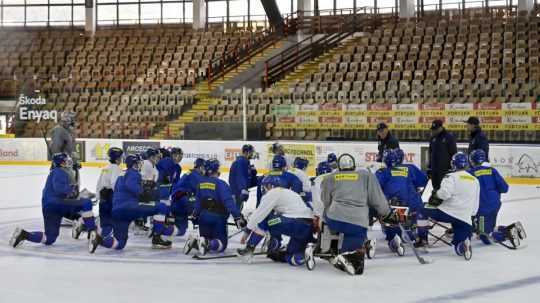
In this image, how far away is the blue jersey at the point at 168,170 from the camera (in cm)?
1265

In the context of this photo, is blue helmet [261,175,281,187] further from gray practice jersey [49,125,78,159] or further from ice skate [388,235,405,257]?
gray practice jersey [49,125,78,159]

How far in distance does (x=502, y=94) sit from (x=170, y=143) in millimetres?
8773

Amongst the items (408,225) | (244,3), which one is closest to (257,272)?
(408,225)

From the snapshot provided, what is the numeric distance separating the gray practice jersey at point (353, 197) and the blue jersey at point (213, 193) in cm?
138

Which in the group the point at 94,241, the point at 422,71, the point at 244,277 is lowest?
the point at 244,277

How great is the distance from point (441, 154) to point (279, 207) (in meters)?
3.83

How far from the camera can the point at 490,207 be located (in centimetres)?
1080

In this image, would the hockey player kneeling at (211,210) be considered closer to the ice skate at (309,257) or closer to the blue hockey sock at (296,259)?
the blue hockey sock at (296,259)

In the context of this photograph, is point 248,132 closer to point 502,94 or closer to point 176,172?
point 502,94

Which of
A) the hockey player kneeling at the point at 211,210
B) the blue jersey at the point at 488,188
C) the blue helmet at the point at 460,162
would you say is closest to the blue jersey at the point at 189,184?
the hockey player kneeling at the point at 211,210

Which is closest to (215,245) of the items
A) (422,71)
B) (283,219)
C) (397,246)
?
(283,219)

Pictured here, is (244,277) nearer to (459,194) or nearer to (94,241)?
(94,241)

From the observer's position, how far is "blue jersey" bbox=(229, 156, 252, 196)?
41.2 ft

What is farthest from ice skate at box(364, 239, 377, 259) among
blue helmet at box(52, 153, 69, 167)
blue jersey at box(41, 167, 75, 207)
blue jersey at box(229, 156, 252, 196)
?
blue helmet at box(52, 153, 69, 167)
